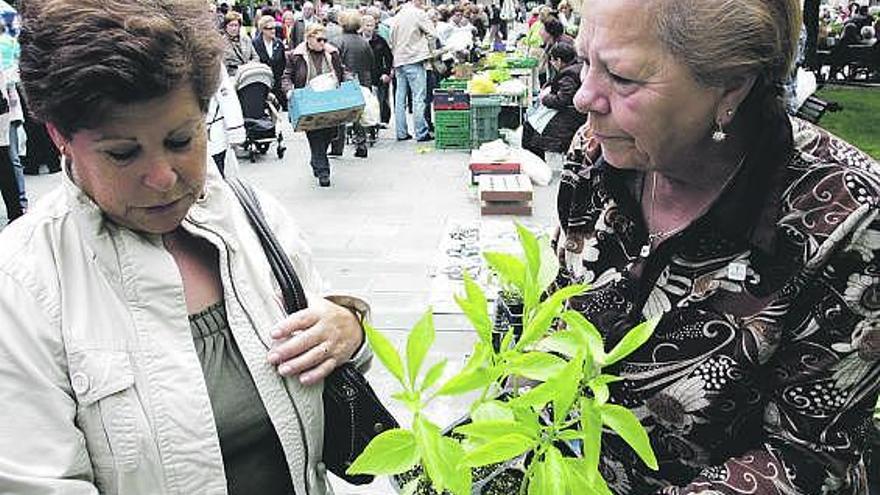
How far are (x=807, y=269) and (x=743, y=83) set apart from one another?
30cm

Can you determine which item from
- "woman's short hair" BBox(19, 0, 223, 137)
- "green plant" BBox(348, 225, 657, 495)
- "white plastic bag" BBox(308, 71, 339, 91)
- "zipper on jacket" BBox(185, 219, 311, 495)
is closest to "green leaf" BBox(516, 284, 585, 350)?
"green plant" BBox(348, 225, 657, 495)

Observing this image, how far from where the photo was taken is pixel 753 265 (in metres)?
1.30

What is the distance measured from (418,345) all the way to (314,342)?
425mm

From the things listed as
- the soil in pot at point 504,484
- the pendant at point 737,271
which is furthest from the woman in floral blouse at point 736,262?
Answer: the soil in pot at point 504,484

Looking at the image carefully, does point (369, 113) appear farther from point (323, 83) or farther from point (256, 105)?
point (256, 105)

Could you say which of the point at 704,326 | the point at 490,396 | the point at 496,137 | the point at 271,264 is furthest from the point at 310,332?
the point at 496,137

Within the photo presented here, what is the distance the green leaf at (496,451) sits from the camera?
3.03 ft

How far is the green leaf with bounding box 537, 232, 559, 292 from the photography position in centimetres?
110

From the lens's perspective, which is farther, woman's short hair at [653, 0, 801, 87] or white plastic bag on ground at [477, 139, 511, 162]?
white plastic bag on ground at [477, 139, 511, 162]

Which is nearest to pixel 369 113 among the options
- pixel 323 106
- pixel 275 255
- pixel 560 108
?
pixel 323 106

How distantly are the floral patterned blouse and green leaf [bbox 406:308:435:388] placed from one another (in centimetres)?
48

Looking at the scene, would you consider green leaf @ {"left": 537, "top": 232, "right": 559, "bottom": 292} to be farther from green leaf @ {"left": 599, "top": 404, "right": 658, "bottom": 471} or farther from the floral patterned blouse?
the floral patterned blouse

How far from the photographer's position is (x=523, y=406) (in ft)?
3.23

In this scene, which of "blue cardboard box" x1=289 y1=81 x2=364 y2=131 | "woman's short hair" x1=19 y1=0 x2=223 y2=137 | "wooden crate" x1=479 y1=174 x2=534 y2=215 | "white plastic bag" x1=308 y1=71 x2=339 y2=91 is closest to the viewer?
"woman's short hair" x1=19 y1=0 x2=223 y2=137
